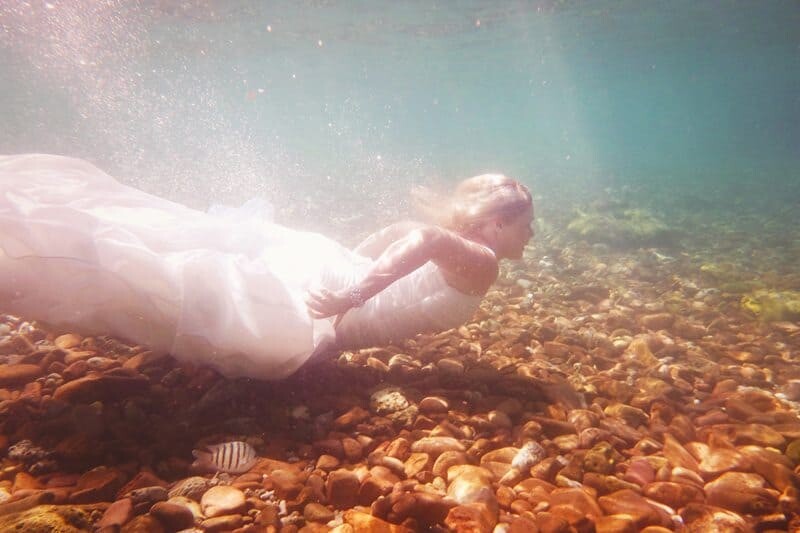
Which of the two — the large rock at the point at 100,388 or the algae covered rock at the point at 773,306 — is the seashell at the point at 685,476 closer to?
the large rock at the point at 100,388

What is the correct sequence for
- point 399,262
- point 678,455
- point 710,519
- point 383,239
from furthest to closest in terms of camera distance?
1. point 383,239
2. point 399,262
3. point 678,455
4. point 710,519

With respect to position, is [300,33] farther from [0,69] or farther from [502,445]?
[0,69]

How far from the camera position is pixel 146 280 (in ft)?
9.37

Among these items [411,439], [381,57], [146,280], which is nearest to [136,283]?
[146,280]

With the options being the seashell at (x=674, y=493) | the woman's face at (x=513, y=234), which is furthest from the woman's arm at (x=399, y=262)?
the seashell at (x=674, y=493)

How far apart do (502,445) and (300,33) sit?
32875 mm

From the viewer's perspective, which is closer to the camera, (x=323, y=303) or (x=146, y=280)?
(x=146, y=280)

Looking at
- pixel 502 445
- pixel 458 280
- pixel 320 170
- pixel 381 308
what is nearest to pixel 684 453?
pixel 502 445

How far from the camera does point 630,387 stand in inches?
158

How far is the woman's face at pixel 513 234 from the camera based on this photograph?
151 inches

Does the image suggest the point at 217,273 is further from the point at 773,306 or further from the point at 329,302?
the point at 773,306

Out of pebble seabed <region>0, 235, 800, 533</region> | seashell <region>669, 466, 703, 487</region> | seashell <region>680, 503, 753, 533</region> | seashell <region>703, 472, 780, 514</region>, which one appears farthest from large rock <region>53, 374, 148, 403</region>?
seashell <region>703, 472, 780, 514</region>

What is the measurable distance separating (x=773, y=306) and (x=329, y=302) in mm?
7588

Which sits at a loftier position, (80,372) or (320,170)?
(320,170)
